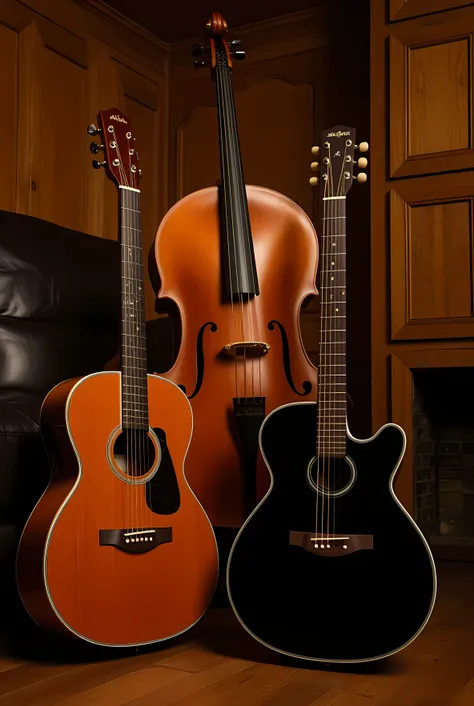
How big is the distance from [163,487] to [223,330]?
419mm

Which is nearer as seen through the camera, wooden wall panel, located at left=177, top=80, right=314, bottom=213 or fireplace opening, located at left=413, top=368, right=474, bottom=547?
fireplace opening, located at left=413, top=368, right=474, bottom=547

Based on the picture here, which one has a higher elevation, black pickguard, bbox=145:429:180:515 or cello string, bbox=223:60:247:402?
cello string, bbox=223:60:247:402

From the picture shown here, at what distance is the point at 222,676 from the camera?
1.36 m

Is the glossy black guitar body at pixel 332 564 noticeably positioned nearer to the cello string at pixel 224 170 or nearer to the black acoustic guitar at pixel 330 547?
the black acoustic guitar at pixel 330 547

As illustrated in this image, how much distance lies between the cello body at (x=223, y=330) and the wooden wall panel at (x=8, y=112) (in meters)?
1.26

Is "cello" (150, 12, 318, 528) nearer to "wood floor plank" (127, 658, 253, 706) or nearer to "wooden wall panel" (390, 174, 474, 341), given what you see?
"wood floor plank" (127, 658, 253, 706)

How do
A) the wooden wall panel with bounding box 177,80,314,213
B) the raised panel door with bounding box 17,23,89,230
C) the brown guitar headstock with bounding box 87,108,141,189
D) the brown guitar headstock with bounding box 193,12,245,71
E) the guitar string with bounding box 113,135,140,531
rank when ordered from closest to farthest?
the guitar string with bounding box 113,135,140,531
the brown guitar headstock with bounding box 87,108,141,189
the brown guitar headstock with bounding box 193,12,245,71
the raised panel door with bounding box 17,23,89,230
the wooden wall panel with bounding box 177,80,314,213

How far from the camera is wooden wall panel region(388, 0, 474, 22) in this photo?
8.36ft

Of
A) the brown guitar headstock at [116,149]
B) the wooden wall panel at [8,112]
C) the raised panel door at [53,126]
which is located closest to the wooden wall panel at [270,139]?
the raised panel door at [53,126]

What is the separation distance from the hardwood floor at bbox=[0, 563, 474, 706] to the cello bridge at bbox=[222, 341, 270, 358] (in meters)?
0.59

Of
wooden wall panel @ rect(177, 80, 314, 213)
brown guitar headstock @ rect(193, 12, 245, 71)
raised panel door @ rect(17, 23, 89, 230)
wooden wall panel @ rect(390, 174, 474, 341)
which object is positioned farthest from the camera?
wooden wall panel @ rect(177, 80, 314, 213)

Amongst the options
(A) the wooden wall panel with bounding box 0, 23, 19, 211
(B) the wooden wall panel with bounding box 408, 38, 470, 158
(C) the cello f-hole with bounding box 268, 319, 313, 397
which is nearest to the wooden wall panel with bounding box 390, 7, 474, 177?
(B) the wooden wall panel with bounding box 408, 38, 470, 158

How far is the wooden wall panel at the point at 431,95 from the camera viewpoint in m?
2.52

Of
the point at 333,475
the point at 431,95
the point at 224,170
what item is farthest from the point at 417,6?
the point at 333,475
